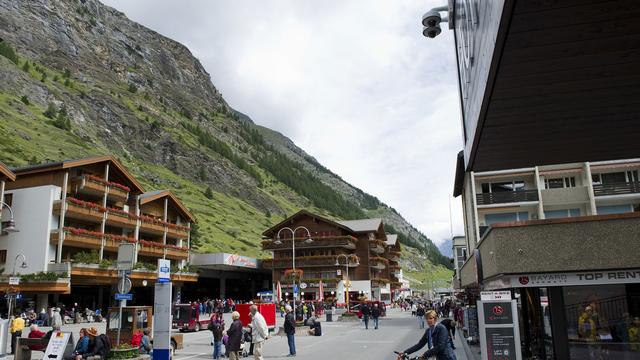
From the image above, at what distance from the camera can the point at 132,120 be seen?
5290 inches

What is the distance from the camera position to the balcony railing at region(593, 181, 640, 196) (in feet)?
135

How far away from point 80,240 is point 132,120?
9454 centimetres

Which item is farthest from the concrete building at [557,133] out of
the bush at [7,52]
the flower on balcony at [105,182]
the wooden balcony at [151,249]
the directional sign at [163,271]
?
the bush at [7,52]

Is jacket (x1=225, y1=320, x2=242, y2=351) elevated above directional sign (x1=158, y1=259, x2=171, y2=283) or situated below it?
below

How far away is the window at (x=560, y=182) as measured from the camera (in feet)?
143

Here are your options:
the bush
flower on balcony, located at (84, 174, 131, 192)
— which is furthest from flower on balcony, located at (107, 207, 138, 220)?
the bush

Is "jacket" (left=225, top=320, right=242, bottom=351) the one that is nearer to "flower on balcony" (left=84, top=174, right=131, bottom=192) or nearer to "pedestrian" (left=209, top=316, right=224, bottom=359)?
"pedestrian" (left=209, top=316, right=224, bottom=359)

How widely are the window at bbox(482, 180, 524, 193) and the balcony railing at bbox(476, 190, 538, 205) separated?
2.15 ft

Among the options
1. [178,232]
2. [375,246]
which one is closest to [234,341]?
[178,232]

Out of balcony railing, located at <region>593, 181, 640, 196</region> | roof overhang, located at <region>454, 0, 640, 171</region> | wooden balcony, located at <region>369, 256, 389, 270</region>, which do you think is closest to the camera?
roof overhang, located at <region>454, 0, 640, 171</region>

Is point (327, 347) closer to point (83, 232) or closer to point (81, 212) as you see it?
point (83, 232)

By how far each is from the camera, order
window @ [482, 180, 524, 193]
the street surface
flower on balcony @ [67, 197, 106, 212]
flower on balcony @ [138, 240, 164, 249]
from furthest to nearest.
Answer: flower on balcony @ [138, 240, 164, 249] < flower on balcony @ [67, 197, 106, 212] < window @ [482, 180, 524, 193] < the street surface

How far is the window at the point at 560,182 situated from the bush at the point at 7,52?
353 ft

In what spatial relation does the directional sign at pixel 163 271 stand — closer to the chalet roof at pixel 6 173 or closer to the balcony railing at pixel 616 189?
the chalet roof at pixel 6 173
